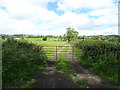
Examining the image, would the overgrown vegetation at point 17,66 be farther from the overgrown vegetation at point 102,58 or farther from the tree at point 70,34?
the tree at point 70,34

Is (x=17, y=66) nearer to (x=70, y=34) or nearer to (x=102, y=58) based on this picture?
(x=102, y=58)

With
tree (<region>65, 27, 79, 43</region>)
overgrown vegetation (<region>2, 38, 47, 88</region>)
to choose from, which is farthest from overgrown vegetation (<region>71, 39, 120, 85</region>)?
tree (<region>65, 27, 79, 43</region>)

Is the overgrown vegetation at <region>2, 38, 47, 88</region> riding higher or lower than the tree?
lower

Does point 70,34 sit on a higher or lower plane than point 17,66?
higher

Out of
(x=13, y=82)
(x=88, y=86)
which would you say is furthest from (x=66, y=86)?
(x=13, y=82)

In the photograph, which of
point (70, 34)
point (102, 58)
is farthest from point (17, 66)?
point (70, 34)

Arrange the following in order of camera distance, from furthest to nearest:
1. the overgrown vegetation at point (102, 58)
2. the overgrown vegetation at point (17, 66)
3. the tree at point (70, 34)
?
1. the tree at point (70, 34)
2. the overgrown vegetation at point (102, 58)
3. the overgrown vegetation at point (17, 66)

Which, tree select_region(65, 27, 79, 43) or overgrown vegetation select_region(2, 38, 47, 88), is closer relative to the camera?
overgrown vegetation select_region(2, 38, 47, 88)

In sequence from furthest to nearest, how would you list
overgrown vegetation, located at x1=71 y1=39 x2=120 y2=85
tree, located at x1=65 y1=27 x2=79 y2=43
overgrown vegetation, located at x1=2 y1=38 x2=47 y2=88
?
tree, located at x1=65 y1=27 x2=79 y2=43
overgrown vegetation, located at x1=71 y1=39 x2=120 y2=85
overgrown vegetation, located at x1=2 y1=38 x2=47 y2=88

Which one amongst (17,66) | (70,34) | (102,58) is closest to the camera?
(17,66)

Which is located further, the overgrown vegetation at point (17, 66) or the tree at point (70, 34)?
the tree at point (70, 34)

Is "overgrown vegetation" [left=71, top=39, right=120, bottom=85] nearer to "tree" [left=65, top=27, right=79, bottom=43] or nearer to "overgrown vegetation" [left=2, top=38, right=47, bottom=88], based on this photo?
"overgrown vegetation" [left=2, top=38, right=47, bottom=88]

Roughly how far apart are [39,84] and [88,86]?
186 centimetres

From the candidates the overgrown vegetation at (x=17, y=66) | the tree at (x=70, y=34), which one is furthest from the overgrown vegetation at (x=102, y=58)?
the tree at (x=70, y=34)
